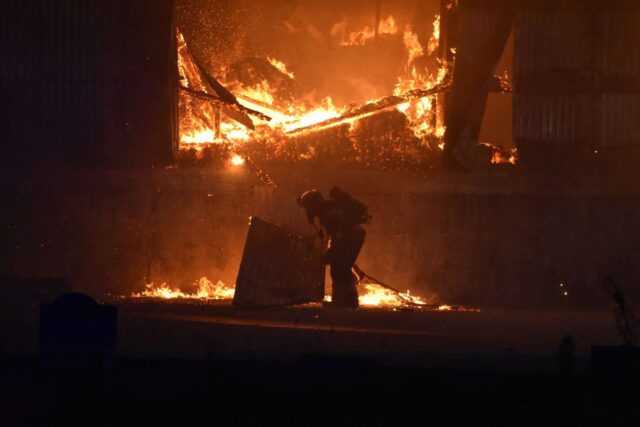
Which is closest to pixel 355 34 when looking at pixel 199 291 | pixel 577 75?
pixel 577 75

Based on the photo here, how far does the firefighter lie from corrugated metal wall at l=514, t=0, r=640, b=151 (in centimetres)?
394

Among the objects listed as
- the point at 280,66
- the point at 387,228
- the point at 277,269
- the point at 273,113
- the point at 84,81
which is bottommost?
the point at 277,269

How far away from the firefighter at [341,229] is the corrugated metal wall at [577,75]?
12.9 feet

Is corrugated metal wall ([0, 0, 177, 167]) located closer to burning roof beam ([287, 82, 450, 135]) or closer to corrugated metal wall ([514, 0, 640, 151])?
burning roof beam ([287, 82, 450, 135])

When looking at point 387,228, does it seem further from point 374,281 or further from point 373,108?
point 373,108

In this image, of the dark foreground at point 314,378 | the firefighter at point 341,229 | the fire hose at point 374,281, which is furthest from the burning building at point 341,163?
the dark foreground at point 314,378

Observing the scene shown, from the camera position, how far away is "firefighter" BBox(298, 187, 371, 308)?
1479 centimetres

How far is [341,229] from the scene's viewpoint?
14781 mm

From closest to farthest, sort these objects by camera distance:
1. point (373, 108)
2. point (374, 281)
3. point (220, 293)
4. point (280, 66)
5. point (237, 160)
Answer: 1. point (374, 281)
2. point (220, 293)
3. point (237, 160)
4. point (373, 108)
5. point (280, 66)

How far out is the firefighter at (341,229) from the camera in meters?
14.8

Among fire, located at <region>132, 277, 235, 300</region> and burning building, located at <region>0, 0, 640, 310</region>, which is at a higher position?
burning building, located at <region>0, 0, 640, 310</region>

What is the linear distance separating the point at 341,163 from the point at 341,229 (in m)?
2.51

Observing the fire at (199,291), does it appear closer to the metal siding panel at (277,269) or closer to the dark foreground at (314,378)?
the metal siding panel at (277,269)

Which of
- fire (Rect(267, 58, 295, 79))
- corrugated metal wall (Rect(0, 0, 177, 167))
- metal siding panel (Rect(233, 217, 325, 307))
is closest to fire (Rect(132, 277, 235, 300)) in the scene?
metal siding panel (Rect(233, 217, 325, 307))
